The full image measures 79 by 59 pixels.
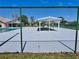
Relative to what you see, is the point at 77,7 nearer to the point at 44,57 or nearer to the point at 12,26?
the point at 44,57

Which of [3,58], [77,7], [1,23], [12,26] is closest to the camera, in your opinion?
[3,58]

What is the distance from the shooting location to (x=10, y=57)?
19.0 feet

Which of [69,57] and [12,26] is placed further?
[12,26]

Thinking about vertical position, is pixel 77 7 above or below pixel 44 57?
above

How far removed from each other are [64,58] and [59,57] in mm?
220

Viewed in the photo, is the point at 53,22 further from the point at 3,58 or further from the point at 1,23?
the point at 3,58

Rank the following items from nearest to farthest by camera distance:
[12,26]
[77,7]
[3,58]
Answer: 1. [3,58]
2. [77,7]
3. [12,26]

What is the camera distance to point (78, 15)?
631 cm

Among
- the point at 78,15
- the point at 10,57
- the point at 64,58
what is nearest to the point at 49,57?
the point at 64,58

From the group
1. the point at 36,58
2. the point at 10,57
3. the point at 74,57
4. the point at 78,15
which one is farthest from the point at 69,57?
the point at 10,57

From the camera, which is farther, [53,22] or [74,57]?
[53,22]

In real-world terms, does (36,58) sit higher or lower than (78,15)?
lower

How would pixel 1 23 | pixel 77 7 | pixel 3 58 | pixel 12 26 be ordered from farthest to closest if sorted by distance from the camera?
pixel 1 23 < pixel 12 26 < pixel 77 7 < pixel 3 58

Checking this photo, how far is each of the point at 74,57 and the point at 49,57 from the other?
1.03 m
